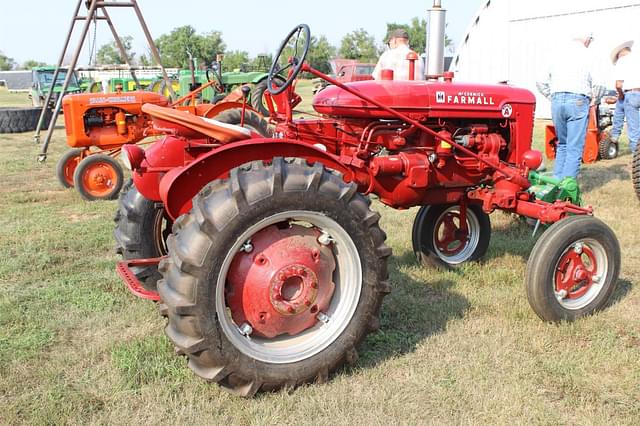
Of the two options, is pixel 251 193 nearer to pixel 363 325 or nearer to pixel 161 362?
pixel 363 325

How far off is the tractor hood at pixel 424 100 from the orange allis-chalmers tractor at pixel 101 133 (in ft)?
13.1

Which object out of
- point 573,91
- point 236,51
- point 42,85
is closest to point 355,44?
point 236,51

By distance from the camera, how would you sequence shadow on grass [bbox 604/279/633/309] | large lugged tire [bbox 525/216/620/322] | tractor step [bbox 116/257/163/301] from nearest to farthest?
tractor step [bbox 116/257/163/301] < large lugged tire [bbox 525/216/620/322] < shadow on grass [bbox 604/279/633/309]

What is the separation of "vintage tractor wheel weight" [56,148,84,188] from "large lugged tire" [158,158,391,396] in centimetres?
587

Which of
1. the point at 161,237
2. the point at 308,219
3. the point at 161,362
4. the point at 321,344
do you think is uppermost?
the point at 308,219

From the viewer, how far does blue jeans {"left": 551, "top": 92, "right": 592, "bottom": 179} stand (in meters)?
5.63

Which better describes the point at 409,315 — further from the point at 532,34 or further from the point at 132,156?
the point at 532,34

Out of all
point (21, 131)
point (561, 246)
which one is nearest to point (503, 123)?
point (561, 246)

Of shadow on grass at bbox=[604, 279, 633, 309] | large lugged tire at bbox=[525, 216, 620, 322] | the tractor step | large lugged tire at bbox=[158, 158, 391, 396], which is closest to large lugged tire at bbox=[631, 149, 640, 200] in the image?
shadow on grass at bbox=[604, 279, 633, 309]

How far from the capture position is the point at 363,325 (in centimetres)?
270

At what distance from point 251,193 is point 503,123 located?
2.31 m

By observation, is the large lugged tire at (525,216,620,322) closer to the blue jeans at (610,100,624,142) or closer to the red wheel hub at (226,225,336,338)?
Result: the red wheel hub at (226,225,336,338)

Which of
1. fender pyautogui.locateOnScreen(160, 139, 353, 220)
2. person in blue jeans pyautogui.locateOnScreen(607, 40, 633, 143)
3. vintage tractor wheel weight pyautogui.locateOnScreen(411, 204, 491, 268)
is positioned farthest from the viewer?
person in blue jeans pyautogui.locateOnScreen(607, 40, 633, 143)

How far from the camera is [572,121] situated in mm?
5695
